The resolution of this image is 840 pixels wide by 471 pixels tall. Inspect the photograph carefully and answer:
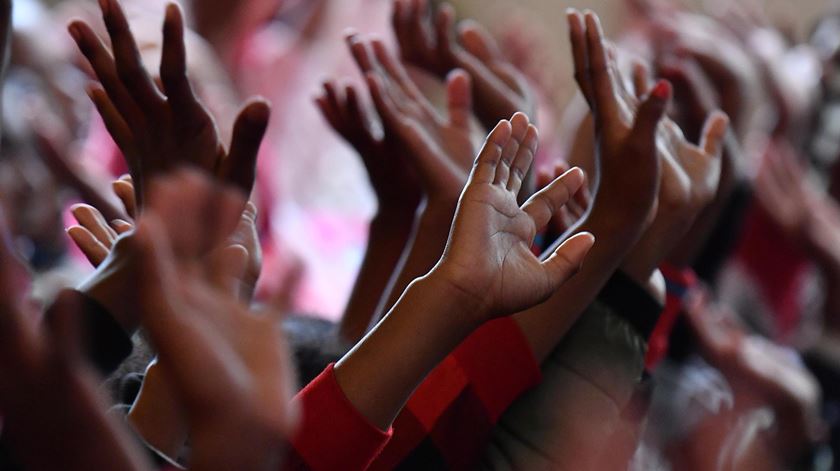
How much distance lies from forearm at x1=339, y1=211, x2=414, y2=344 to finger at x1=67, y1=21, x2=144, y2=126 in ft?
0.64

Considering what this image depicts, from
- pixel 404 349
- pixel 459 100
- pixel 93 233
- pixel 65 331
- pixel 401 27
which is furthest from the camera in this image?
pixel 401 27

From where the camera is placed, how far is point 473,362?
0.56 m

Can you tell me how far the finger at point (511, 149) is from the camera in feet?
1.56

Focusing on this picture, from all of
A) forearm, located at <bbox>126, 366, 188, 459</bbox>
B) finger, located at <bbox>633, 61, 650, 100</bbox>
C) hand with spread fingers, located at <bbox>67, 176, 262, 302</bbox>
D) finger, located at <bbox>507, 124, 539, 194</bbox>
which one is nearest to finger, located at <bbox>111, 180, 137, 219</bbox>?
hand with spread fingers, located at <bbox>67, 176, 262, 302</bbox>

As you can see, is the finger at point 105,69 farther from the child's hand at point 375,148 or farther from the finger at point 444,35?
the finger at point 444,35

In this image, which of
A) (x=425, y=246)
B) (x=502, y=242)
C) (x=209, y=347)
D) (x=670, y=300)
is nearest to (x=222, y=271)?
(x=209, y=347)

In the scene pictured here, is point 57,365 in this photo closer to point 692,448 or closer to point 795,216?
point 692,448

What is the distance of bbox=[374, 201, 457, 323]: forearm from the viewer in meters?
0.59

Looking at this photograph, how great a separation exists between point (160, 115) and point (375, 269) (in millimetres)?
203

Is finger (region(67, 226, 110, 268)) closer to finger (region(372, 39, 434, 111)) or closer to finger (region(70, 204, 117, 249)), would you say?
finger (region(70, 204, 117, 249))

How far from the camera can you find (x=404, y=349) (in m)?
0.45

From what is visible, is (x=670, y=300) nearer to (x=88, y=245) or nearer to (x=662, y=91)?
(x=662, y=91)

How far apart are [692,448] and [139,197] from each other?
30cm

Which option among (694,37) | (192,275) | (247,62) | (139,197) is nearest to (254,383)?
(192,275)
